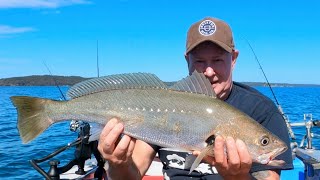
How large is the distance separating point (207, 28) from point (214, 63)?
0.40m

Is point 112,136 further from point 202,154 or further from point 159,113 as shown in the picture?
point 202,154

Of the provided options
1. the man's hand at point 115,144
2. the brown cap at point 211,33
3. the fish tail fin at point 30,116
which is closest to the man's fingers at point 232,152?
the man's hand at point 115,144

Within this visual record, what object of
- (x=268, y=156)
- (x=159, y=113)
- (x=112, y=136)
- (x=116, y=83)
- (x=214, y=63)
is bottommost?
(x=268, y=156)

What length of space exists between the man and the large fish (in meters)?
0.19

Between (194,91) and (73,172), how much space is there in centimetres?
445

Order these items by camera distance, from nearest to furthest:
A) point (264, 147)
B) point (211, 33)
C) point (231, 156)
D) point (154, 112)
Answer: point (231, 156) < point (264, 147) < point (154, 112) < point (211, 33)

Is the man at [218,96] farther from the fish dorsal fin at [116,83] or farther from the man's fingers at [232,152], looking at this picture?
the fish dorsal fin at [116,83]

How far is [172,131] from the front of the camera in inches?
134

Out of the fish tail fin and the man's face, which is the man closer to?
the man's face

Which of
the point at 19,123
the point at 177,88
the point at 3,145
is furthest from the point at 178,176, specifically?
the point at 3,145

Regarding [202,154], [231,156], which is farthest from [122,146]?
[231,156]

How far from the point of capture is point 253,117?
4094 millimetres

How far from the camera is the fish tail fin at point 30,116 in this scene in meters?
3.64

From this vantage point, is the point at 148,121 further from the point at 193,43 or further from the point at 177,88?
the point at 193,43
